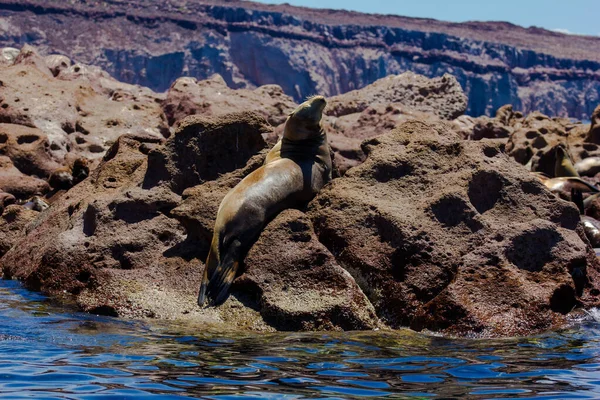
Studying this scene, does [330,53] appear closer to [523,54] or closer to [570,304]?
[523,54]

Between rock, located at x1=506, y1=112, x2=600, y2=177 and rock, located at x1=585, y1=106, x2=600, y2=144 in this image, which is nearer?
rock, located at x1=506, y1=112, x2=600, y2=177

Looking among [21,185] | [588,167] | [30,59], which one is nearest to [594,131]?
[588,167]

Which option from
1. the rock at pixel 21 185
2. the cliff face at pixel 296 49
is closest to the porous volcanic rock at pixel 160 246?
the rock at pixel 21 185

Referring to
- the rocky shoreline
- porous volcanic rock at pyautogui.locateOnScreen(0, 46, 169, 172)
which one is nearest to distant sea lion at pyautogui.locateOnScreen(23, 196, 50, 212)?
the rocky shoreline

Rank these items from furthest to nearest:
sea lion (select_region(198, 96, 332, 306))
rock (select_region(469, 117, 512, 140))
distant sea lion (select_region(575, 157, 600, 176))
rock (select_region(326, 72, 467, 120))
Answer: rock (select_region(469, 117, 512, 140)) < rock (select_region(326, 72, 467, 120)) < distant sea lion (select_region(575, 157, 600, 176)) < sea lion (select_region(198, 96, 332, 306))

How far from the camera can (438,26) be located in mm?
173250

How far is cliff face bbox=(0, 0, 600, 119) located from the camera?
12262cm

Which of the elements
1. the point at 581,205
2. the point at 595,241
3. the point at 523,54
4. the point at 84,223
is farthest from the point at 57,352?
the point at 523,54

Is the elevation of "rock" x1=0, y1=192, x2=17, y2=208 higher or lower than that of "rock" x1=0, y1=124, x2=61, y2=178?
lower

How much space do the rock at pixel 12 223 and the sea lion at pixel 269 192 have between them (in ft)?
12.1

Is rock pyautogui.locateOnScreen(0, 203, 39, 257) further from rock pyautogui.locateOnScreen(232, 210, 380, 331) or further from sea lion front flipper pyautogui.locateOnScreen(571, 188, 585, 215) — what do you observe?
sea lion front flipper pyautogui.locateOnScreen(571, 188, 585, 215)

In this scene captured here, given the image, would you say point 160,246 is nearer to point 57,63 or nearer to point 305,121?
point 305,121

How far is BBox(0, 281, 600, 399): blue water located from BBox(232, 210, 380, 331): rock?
28 centimetres

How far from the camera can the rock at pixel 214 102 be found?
59.0ft
